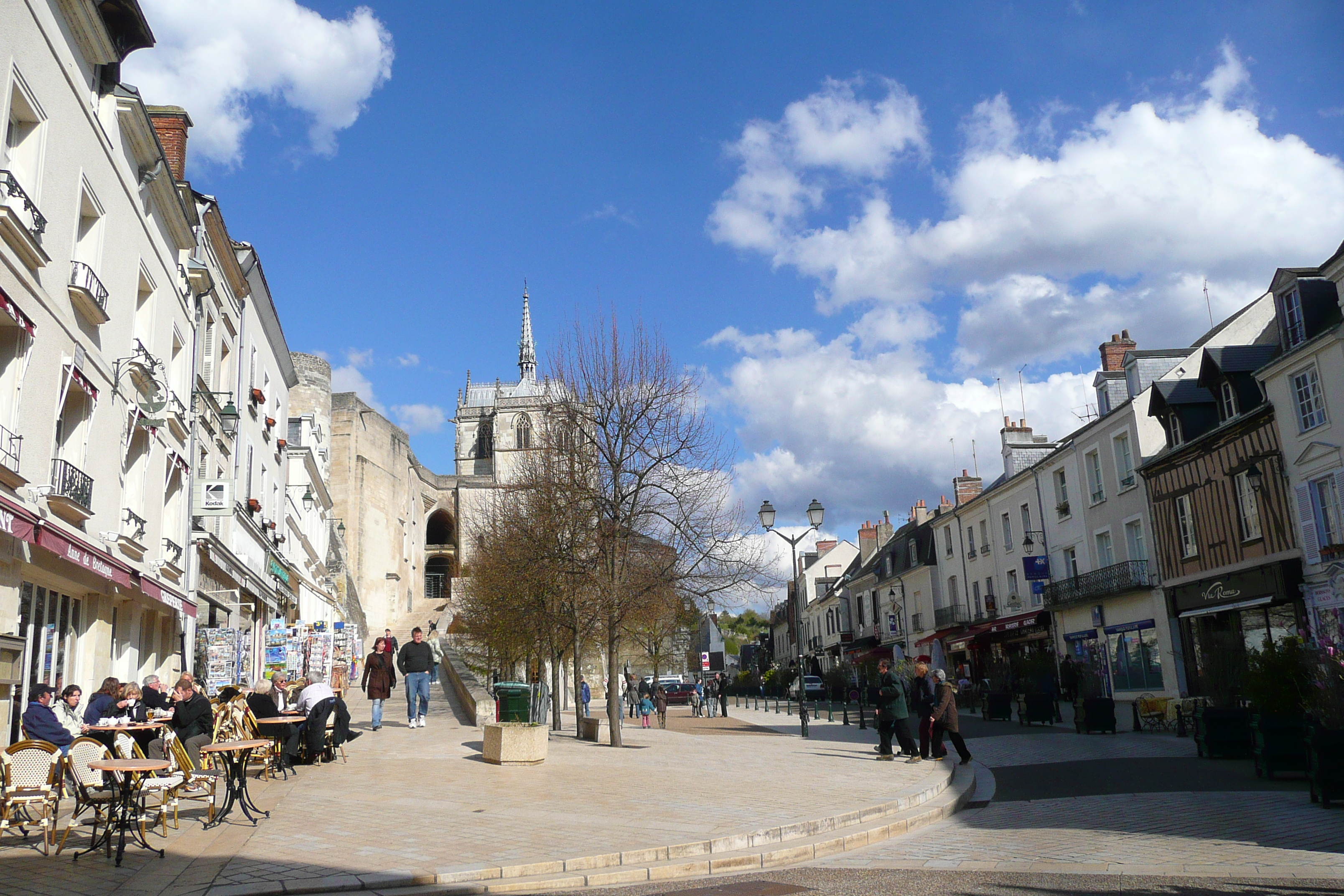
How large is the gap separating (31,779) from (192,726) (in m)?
2.31

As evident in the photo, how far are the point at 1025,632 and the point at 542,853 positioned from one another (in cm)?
2682

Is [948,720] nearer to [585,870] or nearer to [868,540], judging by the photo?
[585,870]

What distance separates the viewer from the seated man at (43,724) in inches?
299

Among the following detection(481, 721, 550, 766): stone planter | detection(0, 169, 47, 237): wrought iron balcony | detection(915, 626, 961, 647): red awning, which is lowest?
detection(481, 721, 550, 766): stone planter

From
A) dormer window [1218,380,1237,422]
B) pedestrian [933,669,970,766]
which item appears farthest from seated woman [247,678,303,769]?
dormer window [1218,380,1237,422]

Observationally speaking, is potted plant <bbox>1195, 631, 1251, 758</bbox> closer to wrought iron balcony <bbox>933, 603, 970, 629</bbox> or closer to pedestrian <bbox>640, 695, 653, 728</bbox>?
pedestrian <bbox>640, 695, 653, 728</bbox>

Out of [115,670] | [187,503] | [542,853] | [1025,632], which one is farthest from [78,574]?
Result: [1025,632]

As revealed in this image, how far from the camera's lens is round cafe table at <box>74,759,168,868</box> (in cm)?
622

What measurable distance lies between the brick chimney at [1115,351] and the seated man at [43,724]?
26.3 m

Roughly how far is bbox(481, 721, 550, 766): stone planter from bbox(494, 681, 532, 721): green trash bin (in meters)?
1.14

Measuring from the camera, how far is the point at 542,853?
21.6 feet

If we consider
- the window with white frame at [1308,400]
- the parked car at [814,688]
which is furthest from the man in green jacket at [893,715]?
the parked car at [814,688]

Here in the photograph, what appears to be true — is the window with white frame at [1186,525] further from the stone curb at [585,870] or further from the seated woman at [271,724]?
the seated woman at [271,724]

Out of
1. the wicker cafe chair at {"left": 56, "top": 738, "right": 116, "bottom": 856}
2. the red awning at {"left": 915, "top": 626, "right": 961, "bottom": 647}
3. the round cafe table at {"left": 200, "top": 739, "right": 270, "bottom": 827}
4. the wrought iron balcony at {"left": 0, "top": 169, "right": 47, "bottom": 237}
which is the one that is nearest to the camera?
the wicker cafe chair at {"left": 56, "top": 738, "right": 116, "bottom": 856}
